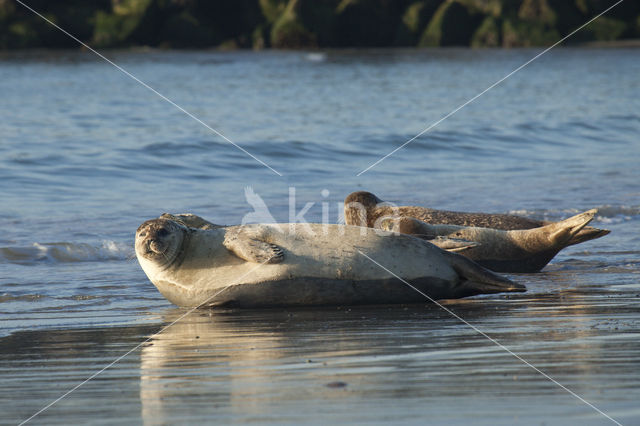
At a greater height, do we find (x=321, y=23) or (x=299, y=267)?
(x=321, y=23)

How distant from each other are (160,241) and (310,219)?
3.93 meters

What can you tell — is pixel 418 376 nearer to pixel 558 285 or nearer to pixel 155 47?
pixel 558 285

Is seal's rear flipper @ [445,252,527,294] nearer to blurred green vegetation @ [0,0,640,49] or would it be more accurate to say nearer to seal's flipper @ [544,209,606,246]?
seal's flipper @ [544,209,606,246]

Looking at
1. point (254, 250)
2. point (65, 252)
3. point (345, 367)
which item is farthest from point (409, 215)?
point (345, 367)

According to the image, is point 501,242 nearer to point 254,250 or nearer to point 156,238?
point 254,250

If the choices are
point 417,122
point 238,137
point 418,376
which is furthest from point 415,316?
point 417,122

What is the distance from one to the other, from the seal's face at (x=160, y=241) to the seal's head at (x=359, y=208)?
1.86 meters

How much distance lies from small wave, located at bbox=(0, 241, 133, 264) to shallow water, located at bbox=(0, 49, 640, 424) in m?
0.02

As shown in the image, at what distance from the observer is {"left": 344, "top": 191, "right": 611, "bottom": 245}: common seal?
7473mm

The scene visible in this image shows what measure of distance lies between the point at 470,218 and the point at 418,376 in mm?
3973

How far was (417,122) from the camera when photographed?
66.2 feet

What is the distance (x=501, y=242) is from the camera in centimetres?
719

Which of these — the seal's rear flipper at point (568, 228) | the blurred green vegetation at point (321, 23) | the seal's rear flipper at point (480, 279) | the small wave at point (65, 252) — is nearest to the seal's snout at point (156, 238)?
the seal's rear flipper at point (480, 279)

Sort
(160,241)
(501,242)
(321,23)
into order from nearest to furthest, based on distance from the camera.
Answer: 1. (160,241)
2. (501,242)
3. (321,23)
